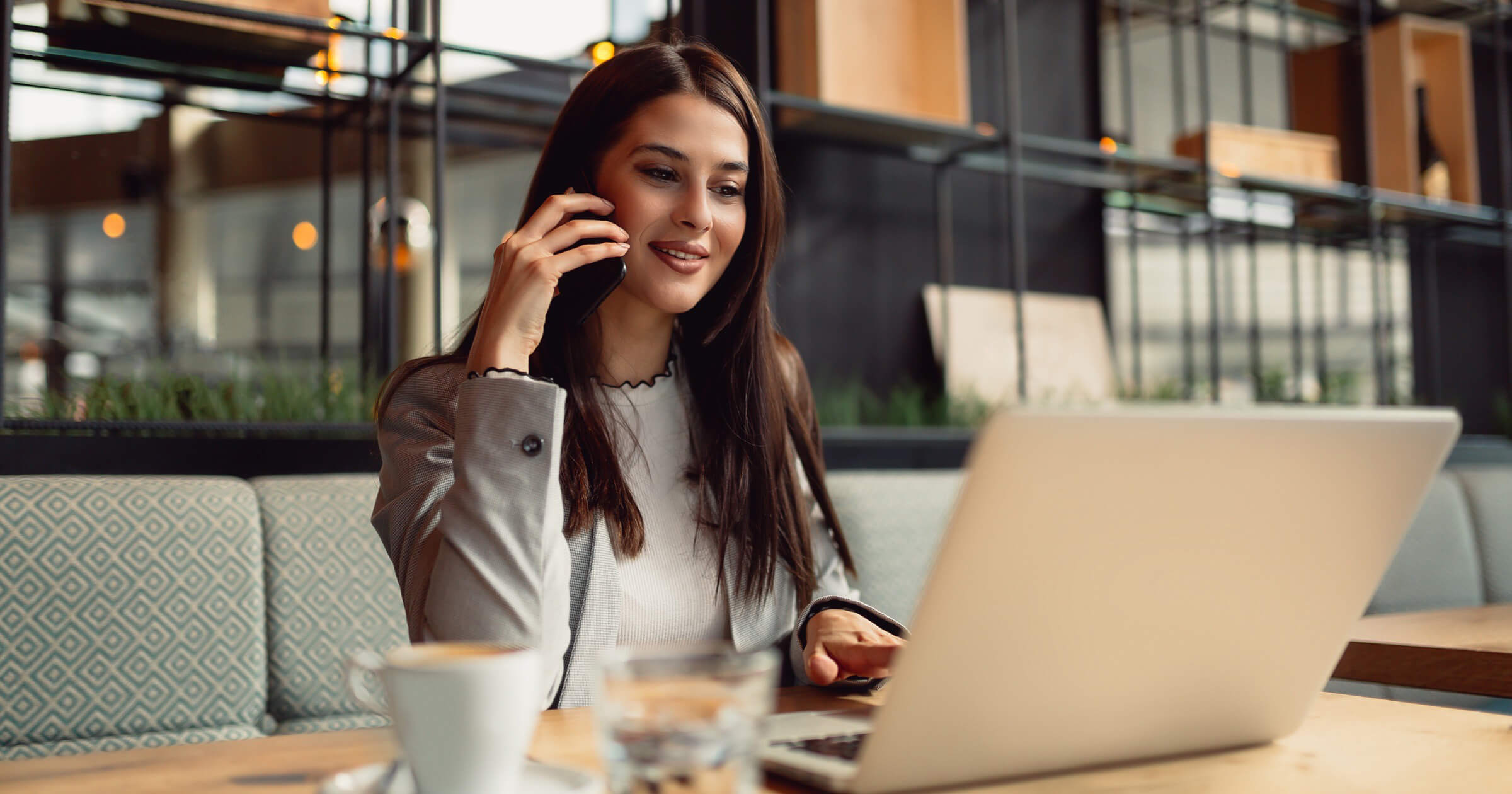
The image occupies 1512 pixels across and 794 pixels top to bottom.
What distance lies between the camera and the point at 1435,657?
1103 mm

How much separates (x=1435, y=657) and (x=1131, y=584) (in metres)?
0.72

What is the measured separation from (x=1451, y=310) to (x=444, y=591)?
5253mm

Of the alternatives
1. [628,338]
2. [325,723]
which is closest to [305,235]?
[325,723]

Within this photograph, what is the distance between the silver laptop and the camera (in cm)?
52

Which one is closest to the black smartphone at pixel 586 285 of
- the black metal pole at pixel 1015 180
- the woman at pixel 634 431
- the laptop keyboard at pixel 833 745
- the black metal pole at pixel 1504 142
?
the woman at pixel 634 431

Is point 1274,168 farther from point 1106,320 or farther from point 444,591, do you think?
point 444,591

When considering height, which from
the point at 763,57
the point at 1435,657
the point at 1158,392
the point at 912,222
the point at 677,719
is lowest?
the point at 1435,657

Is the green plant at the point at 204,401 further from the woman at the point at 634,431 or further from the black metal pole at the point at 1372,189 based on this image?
the black metal pole at the point at 1372,189

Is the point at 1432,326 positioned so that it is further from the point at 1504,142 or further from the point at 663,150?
the point at 663,150

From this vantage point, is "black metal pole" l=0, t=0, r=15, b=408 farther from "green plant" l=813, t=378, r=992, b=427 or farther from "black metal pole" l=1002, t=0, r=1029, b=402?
"black metal pole" l=1002, t=0, r=1029, b=402

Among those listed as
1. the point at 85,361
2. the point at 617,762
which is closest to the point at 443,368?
the point at 617,762

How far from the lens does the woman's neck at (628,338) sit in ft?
4.93

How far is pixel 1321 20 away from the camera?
433 cm

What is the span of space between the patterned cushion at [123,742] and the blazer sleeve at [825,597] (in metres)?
0.71
